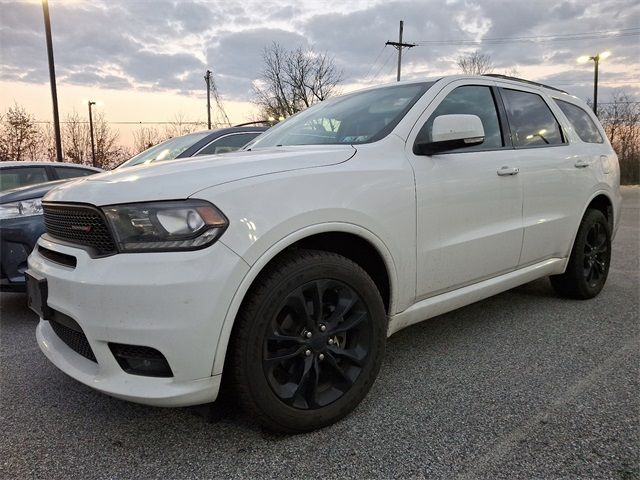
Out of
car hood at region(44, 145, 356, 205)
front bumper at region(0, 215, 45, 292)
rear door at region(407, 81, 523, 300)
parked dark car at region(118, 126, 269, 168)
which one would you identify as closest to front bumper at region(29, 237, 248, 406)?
car hood at region(44, 145, 356, 205)

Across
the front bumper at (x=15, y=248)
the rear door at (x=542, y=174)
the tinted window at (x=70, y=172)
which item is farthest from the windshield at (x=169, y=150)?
the rear door at (x=542, y=174)

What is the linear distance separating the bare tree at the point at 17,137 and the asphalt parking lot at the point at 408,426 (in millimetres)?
22120

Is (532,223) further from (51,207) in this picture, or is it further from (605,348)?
(51,207)

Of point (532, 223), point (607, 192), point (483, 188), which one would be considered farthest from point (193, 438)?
point (607, 192)

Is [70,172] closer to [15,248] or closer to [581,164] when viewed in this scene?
[15,248]

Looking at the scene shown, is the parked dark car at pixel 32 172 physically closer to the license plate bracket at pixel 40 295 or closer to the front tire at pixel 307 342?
the license plate bracket at pixel 40 295

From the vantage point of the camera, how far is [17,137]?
21.8m

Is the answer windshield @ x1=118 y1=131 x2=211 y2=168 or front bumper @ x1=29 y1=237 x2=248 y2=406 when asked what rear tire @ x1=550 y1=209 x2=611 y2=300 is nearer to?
front bumper @ x1=29 y1=237 x2=248 y2=406

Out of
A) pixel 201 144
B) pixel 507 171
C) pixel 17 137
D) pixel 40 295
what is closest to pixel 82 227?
pixel 40 295

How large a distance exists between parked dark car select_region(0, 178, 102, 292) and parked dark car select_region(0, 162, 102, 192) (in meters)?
1.74

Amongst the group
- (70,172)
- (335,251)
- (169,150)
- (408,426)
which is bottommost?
(408,426)

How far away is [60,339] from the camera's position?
7.30 ft

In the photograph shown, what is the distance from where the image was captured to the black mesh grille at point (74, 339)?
200cm

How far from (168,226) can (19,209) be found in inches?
105
